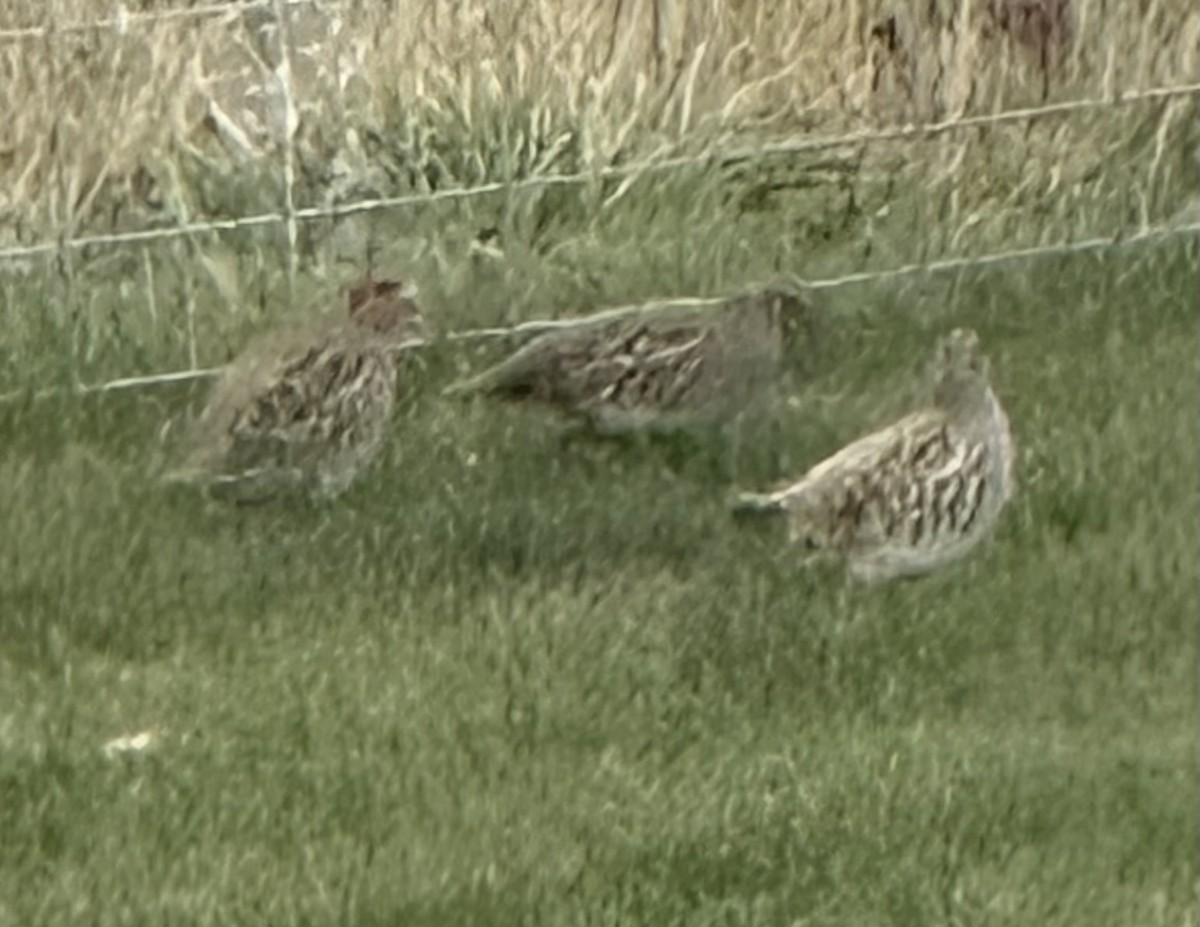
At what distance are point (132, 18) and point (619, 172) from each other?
0.55m

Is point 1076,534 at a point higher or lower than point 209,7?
lower

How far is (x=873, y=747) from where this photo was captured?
2439 millimetres

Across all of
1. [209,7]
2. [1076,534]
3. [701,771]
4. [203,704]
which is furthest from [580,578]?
[209,7]

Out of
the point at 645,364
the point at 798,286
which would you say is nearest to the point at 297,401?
the point at 645,364

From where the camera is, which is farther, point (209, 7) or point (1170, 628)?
point (1170, 628)

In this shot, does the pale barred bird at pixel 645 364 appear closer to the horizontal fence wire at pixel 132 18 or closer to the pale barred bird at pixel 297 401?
the pale barred bird at pixel 297 401

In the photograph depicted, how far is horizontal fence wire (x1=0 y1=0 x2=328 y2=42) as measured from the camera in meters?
2.17

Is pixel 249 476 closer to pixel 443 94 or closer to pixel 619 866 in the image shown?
pixel 443 94

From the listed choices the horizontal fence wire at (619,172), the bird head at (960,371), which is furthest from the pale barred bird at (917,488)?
the horizontal fence wire at (619,172)

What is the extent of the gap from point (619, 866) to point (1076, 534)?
0.67m

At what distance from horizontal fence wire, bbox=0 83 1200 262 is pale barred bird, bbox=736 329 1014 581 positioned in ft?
0.82

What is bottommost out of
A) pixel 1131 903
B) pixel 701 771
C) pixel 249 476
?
pixel 1131 903

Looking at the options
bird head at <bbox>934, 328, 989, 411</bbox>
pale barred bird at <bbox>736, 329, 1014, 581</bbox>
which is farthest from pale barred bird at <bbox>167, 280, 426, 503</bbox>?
bird head at <bbox>934, 328, 989, 411</bbox>

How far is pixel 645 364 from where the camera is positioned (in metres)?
2.35
